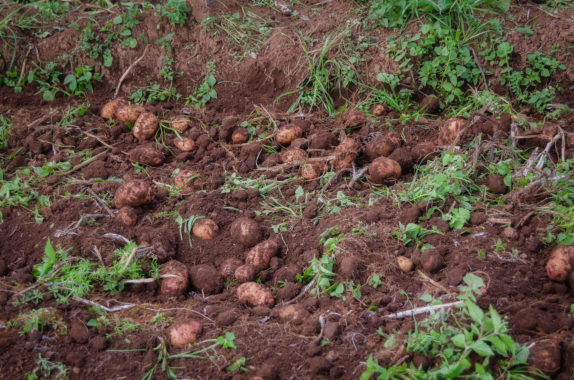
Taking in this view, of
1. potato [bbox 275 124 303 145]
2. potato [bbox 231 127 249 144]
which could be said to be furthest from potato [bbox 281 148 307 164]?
potato [bbox 231 127 249 144]

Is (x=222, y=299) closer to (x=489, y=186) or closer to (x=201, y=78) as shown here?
(x=489, y=186)

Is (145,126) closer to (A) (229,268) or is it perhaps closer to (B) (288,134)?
(B) (288,134)

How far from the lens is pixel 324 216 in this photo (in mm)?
2818

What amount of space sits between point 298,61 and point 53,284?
2.57m

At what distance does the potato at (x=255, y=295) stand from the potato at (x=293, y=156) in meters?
1.14

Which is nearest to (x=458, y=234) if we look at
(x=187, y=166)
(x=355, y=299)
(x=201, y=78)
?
(x=355, y=299)

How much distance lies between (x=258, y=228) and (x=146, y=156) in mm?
1233

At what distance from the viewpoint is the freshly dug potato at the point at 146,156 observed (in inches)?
136

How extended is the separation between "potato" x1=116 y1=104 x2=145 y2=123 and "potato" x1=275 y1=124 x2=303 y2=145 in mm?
1239

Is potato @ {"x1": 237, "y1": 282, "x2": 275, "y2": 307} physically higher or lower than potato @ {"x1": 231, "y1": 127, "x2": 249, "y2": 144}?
lower

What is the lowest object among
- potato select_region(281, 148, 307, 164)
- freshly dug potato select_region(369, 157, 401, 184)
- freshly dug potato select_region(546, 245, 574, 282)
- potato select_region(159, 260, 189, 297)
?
potato select_region(159, 260, 189, 297)

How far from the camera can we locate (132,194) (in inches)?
115

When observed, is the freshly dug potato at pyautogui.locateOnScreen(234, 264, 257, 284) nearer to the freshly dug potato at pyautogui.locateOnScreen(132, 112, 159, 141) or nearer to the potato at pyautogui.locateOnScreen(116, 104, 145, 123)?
the freshly dug potato at pyautogui.locateOnScreen(132, 112, 159, 141)

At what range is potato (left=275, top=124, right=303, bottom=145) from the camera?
11.4 ft
